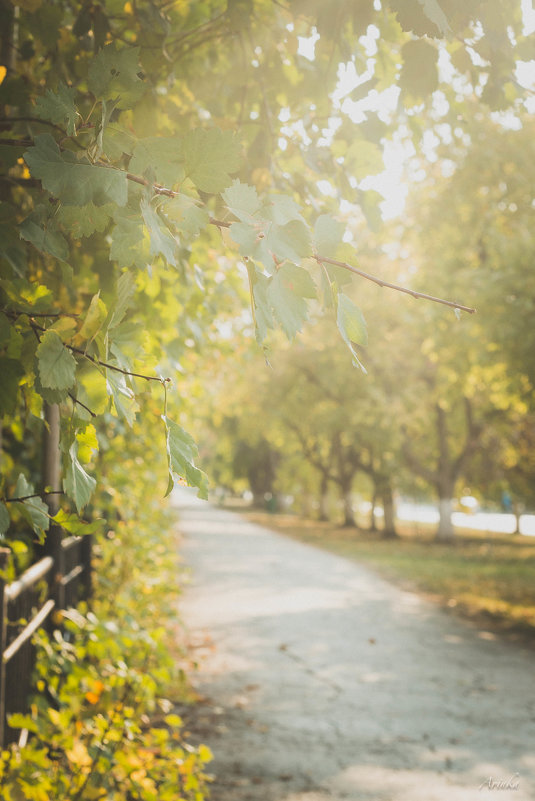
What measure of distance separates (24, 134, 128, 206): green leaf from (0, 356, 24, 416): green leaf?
0.45 m

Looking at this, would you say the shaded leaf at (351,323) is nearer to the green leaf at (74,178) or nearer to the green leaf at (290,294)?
the green leaf at (290,294)

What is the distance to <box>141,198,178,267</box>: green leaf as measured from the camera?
1.12 meters

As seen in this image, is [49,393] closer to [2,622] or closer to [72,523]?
[72,523]

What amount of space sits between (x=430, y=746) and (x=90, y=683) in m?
2.62

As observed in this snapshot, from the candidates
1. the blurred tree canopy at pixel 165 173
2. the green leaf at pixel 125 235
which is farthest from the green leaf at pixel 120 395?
the green leaf at pixel 125 235

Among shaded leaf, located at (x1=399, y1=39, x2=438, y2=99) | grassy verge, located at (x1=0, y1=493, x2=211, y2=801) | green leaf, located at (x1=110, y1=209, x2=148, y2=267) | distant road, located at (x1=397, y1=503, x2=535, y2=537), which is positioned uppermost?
shaded leaf, located at (x1=399, y1=39, x2=438, y2=99)

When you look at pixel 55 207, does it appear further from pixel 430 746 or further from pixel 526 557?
pixel 526 557

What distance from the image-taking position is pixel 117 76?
1201mm

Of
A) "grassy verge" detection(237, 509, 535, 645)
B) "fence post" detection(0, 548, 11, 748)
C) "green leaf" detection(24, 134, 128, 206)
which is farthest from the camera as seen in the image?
"grassy verge" detection(237, 509, 535, 645)

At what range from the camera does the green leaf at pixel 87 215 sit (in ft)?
4.08

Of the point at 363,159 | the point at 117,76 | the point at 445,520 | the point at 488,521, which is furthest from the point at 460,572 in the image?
the point at 488,521

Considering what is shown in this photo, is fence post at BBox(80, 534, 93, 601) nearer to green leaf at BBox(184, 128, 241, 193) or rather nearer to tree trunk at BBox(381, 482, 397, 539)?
green leaf at BBox(184, 128, 241, 193)

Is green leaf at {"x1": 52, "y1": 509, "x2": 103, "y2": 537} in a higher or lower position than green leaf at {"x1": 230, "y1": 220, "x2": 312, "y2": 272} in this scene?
lower

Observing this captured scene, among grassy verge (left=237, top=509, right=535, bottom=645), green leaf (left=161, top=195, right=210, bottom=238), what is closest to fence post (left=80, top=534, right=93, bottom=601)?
green leaf (left=161, top=195, right=210, bottom=238)
